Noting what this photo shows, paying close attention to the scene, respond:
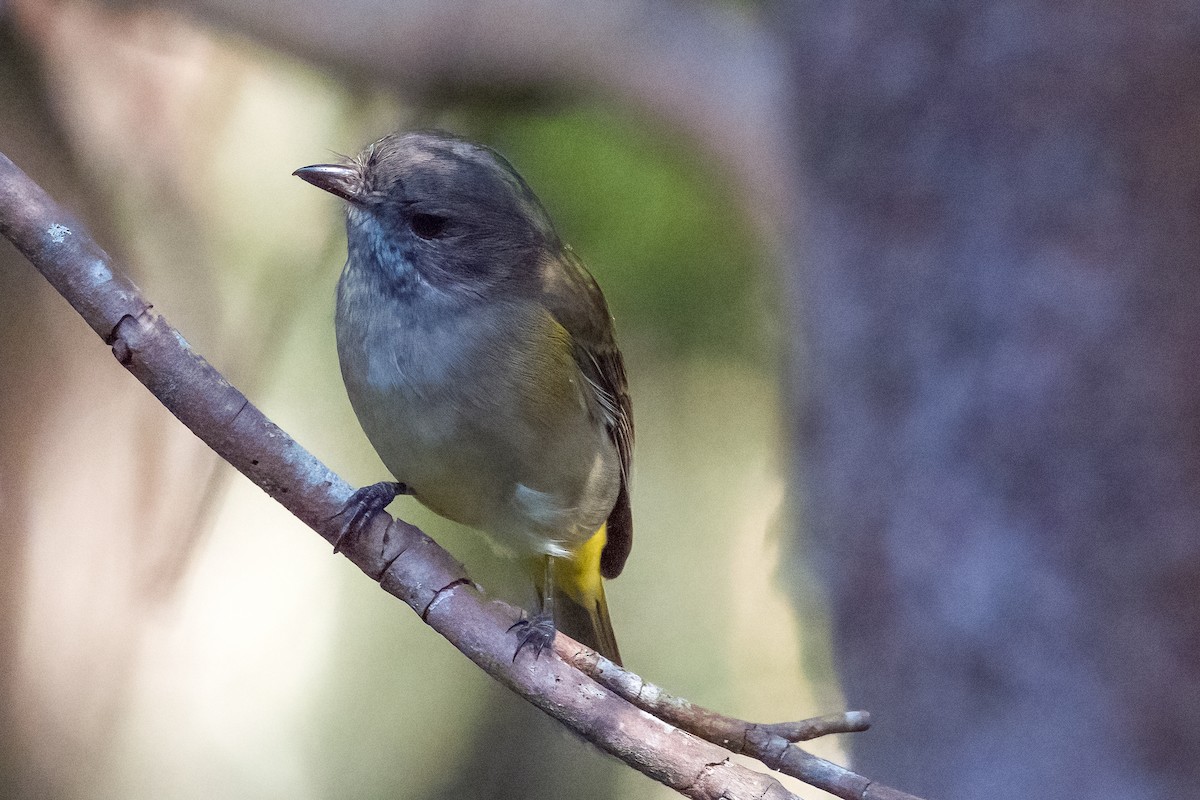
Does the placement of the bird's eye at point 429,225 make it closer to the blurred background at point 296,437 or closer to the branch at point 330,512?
the branch at point 330,512

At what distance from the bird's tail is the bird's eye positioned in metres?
0.44

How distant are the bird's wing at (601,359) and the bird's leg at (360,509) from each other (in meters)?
0.28

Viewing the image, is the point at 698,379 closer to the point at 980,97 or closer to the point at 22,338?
the point at 980,97

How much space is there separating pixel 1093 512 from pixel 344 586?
1187 millimetres

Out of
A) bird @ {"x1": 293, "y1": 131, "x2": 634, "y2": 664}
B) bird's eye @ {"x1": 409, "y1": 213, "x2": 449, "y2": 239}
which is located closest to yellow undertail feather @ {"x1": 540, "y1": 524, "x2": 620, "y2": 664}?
bird @ {"x1": 293, "y1": 131, "x2": 634, "y2": 664}

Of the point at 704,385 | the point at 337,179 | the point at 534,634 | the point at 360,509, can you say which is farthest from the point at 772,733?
the point at 704,385

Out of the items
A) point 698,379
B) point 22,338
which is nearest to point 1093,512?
point 698,379

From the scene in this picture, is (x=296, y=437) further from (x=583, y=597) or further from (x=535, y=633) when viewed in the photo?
(x=535, y=633)

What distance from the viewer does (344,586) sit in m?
1.86

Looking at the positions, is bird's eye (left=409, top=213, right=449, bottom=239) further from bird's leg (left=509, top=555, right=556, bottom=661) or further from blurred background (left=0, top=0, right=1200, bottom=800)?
bird's leg (left=509, top=555, right=556, bottom=661)

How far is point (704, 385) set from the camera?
6.68ft

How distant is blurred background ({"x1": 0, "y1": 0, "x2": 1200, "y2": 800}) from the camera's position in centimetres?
133

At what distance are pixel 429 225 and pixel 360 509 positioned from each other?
1.03 ft

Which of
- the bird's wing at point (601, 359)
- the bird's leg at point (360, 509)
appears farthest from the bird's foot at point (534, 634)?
the bird's wing at point (601, 359)
